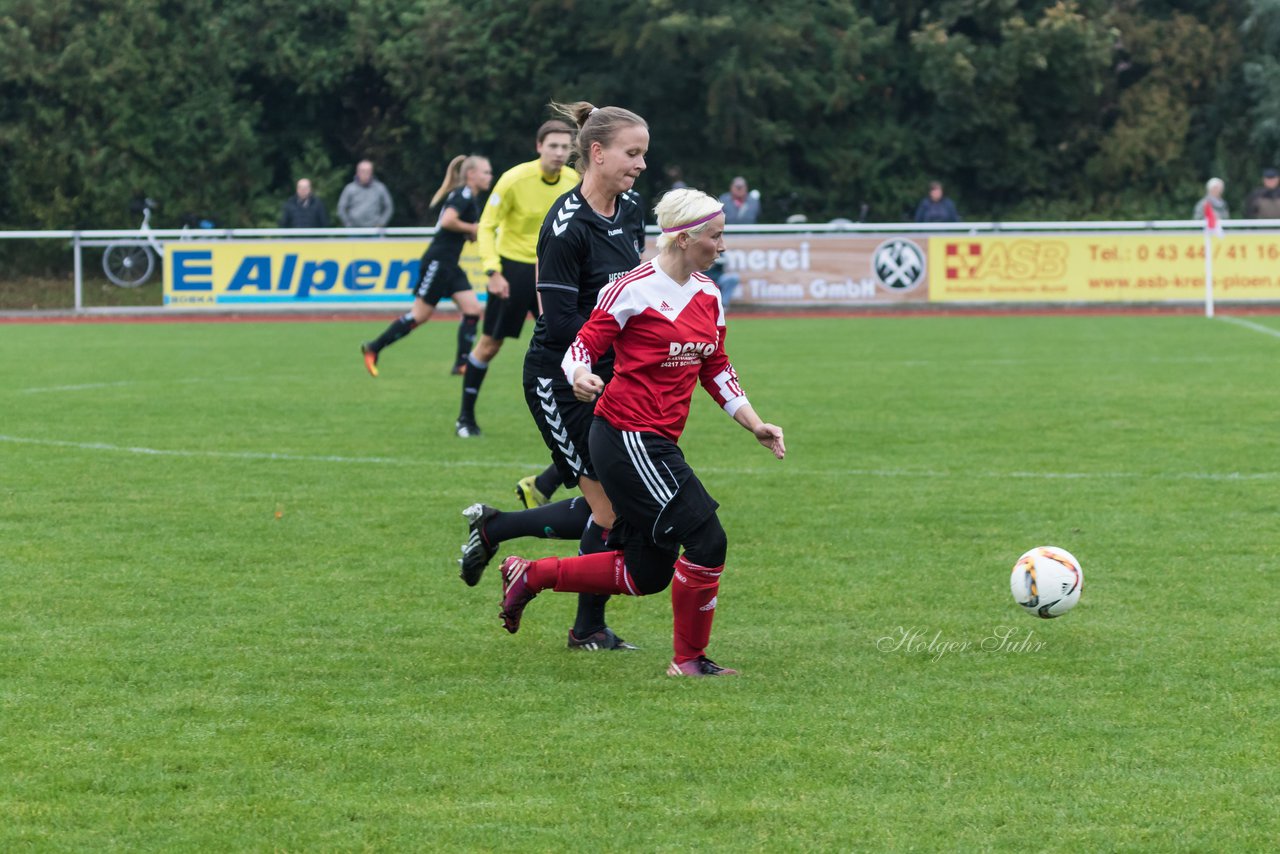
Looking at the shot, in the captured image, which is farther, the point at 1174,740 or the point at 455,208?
the point at 455,208

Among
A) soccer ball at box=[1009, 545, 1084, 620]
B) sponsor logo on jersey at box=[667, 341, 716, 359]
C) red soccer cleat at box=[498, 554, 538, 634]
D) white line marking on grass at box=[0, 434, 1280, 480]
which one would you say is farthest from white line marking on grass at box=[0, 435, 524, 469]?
sponsor logo on jersey at box=[667, 341, 716, 359]

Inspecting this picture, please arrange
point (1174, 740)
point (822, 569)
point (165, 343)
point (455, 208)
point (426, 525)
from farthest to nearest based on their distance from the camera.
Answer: point (165, 343)
point (455, 208)
point (426, 525)
point (822, 569)
point (1174, 740)

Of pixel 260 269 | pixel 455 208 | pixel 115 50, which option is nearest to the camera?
pixel 455 208

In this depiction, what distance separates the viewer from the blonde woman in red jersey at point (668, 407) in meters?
5.61

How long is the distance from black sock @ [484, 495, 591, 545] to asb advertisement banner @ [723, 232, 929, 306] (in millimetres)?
19452

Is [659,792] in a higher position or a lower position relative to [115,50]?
lower

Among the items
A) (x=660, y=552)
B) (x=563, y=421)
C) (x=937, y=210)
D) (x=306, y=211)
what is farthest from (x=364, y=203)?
(x=660, y=552)

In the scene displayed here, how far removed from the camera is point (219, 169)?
3697 cm

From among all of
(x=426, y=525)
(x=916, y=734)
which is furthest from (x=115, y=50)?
(x=916, y=734)

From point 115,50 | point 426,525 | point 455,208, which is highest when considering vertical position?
point 115,50

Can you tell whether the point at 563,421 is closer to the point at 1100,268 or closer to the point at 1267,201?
the point at 1100,268

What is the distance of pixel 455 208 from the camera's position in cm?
1411

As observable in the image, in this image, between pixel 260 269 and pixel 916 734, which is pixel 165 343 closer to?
pixel 260 269

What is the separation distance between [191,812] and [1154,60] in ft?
118
